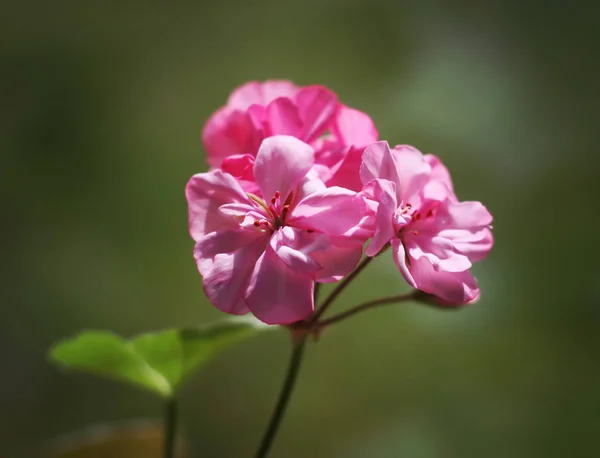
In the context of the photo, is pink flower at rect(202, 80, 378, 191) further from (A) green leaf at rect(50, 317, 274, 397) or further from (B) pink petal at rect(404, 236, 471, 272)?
(A) green leaf at rect(50, 317, 274, 397)

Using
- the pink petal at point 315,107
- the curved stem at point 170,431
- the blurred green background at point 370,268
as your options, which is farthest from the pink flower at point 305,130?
the blurred green background at point 370,268

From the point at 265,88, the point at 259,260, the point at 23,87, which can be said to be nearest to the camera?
the point at 259,260

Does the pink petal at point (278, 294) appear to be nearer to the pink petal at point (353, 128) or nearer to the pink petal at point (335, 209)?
the pink petal at point (335, 209)

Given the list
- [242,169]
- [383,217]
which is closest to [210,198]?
→ [242,169]

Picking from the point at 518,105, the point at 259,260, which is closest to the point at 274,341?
the point at 518,105

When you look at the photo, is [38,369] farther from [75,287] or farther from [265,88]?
[265,88]

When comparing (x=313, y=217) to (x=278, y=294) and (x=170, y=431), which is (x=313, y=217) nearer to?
(x=278, y=294)
